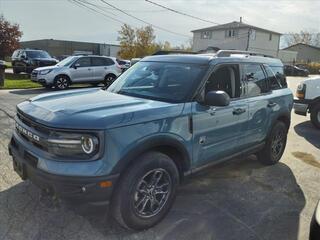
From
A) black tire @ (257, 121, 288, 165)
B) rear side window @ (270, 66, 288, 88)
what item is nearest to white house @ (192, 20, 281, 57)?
rear side window @ (270, 66, 288, 88)

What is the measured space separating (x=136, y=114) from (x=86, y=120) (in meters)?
0.49

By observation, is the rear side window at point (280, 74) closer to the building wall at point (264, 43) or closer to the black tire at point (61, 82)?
the black tire at point (61, 82)

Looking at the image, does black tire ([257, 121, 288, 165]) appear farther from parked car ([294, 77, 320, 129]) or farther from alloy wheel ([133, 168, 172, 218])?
parked car ([294, 77, 320, 129])

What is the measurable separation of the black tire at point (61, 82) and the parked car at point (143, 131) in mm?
11411

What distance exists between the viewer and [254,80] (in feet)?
16.4

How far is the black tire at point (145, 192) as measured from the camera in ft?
10.6

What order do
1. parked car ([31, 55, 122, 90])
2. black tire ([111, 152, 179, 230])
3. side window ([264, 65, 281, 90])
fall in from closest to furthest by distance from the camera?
black tire ([111, 152, 179, 230])
side window ([264, 65, 281, 90])
parked car ([31, 55, 122, 90])

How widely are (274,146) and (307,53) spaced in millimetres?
74909

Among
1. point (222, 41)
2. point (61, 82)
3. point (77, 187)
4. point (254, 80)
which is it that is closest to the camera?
point (77, 187)

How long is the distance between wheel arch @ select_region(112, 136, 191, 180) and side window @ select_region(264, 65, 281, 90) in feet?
7.74

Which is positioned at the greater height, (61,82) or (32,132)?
(32,132)

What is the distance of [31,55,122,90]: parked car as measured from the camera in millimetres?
15367

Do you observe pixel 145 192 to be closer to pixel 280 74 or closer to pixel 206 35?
pixel 280 74

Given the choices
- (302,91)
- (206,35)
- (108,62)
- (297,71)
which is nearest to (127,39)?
(206,35)
